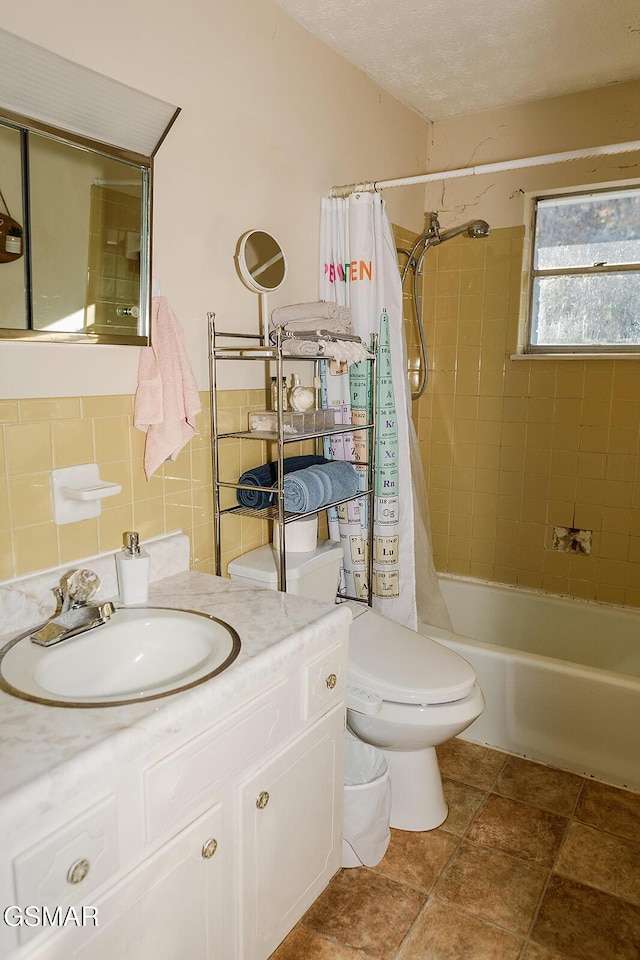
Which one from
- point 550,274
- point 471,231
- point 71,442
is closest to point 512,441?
point 550,274

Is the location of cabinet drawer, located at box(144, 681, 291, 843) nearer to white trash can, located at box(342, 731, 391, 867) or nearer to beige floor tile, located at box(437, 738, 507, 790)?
white trash can, located at box(342, 731, 391, 867)

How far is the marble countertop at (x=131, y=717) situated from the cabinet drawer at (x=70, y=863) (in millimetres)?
59

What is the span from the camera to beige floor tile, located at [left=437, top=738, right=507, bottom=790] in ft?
7.34

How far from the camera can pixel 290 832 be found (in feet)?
4.75

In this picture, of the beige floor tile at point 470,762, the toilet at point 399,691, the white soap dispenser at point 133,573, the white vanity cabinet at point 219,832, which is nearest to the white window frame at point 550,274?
the toilet at point 399,691

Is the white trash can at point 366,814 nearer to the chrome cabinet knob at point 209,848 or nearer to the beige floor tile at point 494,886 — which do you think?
the beige floor tile at point 494,886

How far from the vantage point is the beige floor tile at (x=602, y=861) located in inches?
70.2

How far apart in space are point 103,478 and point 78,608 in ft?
1.08

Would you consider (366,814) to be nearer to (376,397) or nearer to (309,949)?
(309,949)

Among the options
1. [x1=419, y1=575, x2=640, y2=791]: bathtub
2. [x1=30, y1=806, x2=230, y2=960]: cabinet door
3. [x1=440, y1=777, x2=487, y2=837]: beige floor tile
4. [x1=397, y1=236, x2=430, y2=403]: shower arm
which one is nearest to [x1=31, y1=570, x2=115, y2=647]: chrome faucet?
[x1=30, y1=806, x2=230, y2=960]: cabinet door

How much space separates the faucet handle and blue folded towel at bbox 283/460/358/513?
2.07 feet

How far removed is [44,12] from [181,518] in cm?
116

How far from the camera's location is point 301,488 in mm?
1906

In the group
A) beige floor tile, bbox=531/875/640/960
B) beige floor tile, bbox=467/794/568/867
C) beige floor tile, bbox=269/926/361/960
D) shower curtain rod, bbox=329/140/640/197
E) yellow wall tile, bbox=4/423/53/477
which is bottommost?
beige floor tile, bbox=269/926/361/960
